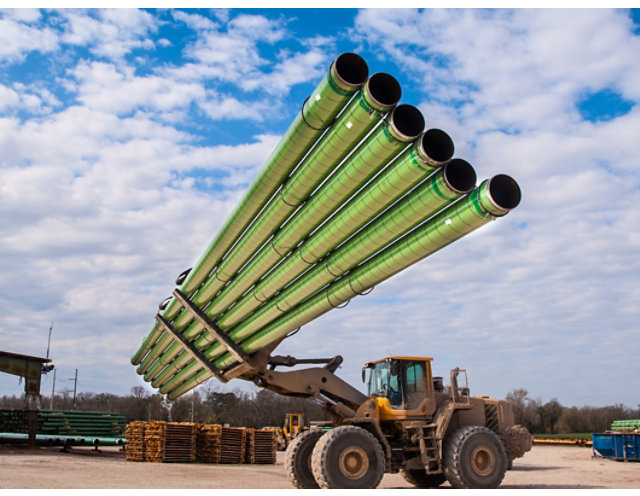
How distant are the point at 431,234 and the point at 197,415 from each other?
73.1 meters

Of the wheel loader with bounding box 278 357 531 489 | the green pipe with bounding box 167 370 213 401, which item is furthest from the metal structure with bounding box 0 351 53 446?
the wheel loader with bounding box 278 357 531 489

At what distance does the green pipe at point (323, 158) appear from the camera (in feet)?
34.4

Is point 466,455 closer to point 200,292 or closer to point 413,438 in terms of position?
point 413,438

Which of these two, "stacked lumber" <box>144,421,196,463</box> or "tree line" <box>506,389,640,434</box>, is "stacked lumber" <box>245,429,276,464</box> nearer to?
"stacked lumber" <box>144,421,196,463</box>

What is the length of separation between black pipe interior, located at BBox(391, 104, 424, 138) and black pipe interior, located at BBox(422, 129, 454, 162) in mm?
194

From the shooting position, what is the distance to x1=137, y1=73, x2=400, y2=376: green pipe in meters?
10.5

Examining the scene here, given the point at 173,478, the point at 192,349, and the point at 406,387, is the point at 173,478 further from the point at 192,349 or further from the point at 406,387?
the point at 406,387

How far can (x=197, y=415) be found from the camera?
78.7 metres

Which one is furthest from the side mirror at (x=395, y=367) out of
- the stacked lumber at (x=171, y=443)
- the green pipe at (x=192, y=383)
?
the stacked lumber at (x=171, y=443)

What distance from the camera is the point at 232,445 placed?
25.4 m

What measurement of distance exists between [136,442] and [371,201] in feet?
63.8

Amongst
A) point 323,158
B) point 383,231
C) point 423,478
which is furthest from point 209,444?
point 323,158

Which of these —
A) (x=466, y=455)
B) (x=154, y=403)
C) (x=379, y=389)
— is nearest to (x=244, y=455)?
(x=379, y=389)

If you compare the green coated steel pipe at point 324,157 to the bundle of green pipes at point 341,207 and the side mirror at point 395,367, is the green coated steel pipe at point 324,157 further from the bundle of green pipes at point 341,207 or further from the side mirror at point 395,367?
the side mirror at point 395,367
